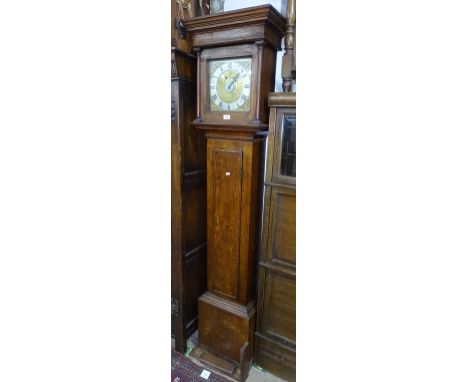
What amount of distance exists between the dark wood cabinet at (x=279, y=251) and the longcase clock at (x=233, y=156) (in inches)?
3.1

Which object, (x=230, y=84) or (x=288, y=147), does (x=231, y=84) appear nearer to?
(x=230, y=84)

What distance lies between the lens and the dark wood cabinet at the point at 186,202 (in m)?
1.55

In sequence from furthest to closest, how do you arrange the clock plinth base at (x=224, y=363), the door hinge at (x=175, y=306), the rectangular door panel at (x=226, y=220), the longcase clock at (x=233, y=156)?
the door hinge at (x=175, y=306), the clock plinth base at (x=224, y=363), the rectangular door panel at (x=226, y=220), the longcase clock at (x=233, y=156)

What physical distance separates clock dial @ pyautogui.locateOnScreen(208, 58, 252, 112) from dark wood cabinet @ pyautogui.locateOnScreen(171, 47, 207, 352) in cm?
19

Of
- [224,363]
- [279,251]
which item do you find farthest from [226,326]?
[279,251]

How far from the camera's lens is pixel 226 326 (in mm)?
1706

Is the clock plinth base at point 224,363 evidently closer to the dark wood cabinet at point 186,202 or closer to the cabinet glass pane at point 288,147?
the dark wood cabinet at point 186,202

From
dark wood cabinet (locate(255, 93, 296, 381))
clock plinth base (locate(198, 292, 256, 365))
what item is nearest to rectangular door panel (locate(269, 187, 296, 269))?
dark wood cabinet (locate(255, 93, 296, 381))

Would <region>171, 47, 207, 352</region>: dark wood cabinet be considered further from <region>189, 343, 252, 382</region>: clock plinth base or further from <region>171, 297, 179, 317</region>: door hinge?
<region>189, 343, 252, 382</region>: clock plinth base

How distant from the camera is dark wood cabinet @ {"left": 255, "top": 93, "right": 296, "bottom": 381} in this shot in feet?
4.48

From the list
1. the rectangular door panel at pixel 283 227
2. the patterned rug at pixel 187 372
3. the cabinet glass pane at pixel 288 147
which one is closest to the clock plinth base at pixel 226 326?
the patterned rug at pixel 187 372
